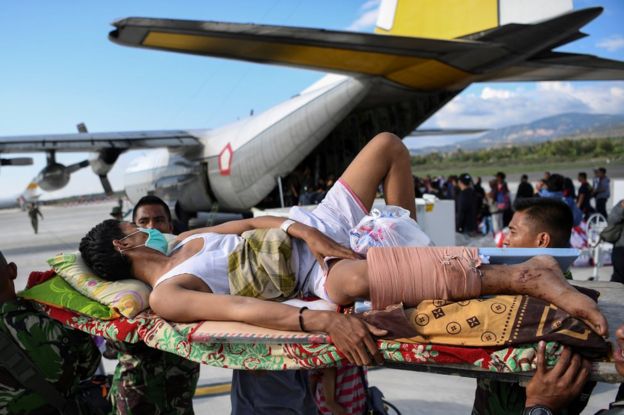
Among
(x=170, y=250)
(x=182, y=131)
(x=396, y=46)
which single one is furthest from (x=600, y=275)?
(x=182, y=131)

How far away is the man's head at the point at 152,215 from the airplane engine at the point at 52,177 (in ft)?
40.5

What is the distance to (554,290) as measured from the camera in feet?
5.16

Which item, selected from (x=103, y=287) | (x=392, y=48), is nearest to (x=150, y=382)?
Answer: (x=103, y=287)

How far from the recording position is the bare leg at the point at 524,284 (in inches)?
58.4

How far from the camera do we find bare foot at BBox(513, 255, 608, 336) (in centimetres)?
145

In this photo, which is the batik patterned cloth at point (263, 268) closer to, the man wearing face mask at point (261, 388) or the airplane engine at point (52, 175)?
the man wearing face mask at point (261, 388)

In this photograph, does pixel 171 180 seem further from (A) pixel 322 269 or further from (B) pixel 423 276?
(B) pixel 423 276

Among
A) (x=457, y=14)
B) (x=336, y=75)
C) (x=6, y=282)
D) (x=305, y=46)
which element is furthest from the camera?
(x=336, y=75)

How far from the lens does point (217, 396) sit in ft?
12.0

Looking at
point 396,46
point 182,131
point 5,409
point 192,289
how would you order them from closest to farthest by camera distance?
point 5,409 < point 192,289 < point 396,46 < point 182,131

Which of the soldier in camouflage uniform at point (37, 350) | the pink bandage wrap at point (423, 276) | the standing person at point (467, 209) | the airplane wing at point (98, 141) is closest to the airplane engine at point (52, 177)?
the airplane wing at point (98, 141)

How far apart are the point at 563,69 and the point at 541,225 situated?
25.9ft

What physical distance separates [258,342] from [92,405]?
3.42 ft

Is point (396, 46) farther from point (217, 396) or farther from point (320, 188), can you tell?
point (217, 396)
